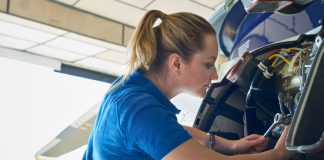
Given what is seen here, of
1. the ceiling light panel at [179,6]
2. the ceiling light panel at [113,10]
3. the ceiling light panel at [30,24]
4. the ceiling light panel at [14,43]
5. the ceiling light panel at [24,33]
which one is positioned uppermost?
the ceiling light panel at [179,6]

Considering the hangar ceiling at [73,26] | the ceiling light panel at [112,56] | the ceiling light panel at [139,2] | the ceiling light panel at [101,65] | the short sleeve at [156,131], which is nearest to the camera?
the short sleeve at [156,131]

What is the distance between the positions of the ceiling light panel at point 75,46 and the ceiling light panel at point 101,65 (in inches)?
11.9

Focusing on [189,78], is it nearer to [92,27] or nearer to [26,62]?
[92,27]

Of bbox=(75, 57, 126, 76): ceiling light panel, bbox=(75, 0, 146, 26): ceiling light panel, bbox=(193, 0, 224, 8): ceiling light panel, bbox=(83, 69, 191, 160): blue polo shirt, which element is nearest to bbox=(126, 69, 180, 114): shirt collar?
bbox=(83, 69, 191, 160): blue polo shirt

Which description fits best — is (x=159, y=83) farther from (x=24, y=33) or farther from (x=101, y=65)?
(x=101, y=65)

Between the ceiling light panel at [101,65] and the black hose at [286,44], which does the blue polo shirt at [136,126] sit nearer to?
the black hose at [286,44]

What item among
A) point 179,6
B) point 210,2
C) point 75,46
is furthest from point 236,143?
point 75,46

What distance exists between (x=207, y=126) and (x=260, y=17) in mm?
438

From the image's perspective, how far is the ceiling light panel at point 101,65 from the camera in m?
6.21

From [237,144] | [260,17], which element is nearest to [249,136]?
[237,144]

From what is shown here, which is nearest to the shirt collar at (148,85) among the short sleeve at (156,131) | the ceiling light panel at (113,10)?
the short sleeve at (156,131)

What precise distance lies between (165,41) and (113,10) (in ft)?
12.7

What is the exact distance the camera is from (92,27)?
207 inches

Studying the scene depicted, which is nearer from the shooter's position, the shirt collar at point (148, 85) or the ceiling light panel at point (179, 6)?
the shirt collar at point (148, 85)
